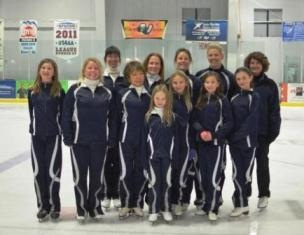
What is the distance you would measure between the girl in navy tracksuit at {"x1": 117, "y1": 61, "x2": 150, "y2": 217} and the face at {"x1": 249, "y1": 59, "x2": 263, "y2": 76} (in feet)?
3.47

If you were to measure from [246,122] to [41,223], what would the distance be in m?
1.98

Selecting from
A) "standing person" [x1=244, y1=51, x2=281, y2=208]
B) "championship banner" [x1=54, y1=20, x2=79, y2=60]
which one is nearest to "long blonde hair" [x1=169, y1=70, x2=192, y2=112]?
"standing person" [x1=244, y1=51, x2=281, y2=208]

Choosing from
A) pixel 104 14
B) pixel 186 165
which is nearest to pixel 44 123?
pixel 186 165

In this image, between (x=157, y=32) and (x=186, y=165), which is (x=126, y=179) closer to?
(x=186, y=165)

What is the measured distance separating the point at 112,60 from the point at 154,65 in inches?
16.9

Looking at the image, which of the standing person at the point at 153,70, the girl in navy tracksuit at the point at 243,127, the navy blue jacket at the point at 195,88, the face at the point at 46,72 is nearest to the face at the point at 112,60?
the standing person at the point at 153,70

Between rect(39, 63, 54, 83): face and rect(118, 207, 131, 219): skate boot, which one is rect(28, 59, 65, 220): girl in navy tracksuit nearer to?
rect(39, 63, 54, 83): face

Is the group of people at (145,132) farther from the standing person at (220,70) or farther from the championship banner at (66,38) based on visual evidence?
the championship banner at (66,38)

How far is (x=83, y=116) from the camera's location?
4562 millimetres

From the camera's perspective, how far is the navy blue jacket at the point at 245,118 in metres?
4.74

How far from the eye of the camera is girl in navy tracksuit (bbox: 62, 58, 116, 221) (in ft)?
14.9

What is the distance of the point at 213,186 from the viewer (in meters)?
4.76

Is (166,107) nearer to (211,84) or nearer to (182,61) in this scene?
(211,84)

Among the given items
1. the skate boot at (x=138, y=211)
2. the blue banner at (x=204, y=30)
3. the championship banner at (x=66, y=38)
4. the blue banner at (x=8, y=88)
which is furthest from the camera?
the blue banner at (x=204, y=30)
